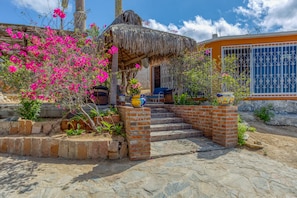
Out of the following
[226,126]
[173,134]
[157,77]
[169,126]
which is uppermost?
[157,77]

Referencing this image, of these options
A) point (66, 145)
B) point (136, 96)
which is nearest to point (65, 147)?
point (66, 145)

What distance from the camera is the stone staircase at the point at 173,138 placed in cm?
417

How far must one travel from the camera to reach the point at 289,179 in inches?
115

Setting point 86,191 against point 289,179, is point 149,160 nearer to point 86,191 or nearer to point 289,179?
point 86,191

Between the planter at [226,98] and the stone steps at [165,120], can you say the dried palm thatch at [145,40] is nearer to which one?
the stone steps at [165,120]

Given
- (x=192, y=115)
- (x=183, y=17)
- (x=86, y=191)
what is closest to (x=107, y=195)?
(x=86, y=191)

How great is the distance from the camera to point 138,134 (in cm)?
376

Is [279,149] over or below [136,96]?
below

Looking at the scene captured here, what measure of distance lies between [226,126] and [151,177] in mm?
2515

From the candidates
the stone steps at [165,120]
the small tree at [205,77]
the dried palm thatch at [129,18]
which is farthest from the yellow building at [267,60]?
the stone steps at [165,120]

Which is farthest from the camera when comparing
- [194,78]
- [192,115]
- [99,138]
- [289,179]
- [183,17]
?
[183,17]

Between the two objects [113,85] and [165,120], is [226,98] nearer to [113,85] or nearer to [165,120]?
[165,120]

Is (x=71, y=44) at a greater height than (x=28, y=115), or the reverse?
(x=71, y=44)

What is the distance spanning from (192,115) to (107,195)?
390 centimetres
